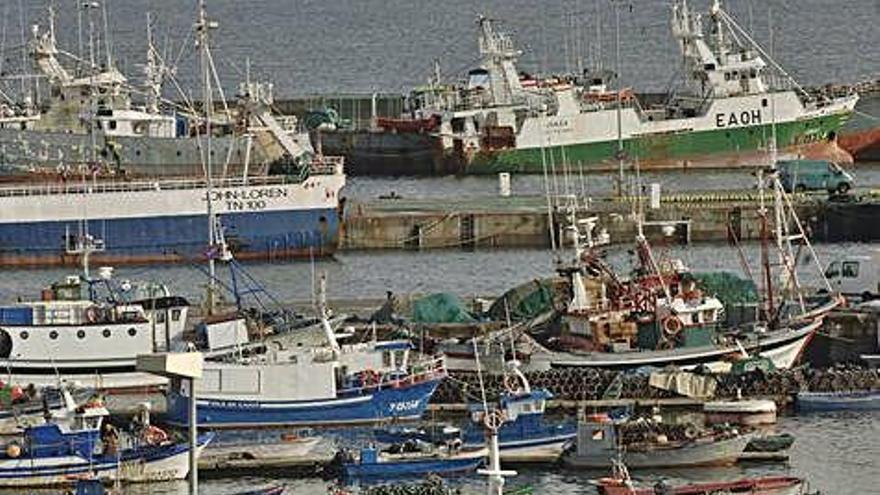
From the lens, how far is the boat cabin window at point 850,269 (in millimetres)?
68000

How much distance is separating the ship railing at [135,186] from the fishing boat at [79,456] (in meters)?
31.2

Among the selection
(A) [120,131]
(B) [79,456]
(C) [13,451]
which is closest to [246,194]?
(A) [120,131]

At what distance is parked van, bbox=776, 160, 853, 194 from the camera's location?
89.0 meters

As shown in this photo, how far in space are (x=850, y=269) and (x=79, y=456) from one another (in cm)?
2133

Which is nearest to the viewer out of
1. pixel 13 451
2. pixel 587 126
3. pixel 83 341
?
pixel 13 451

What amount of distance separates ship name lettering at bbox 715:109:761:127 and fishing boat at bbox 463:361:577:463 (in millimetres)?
52102

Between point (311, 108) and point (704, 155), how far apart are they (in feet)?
65.0

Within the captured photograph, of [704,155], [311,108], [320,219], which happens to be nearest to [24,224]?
[320,219]

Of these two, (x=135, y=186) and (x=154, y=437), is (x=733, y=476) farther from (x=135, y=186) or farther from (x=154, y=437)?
(x=135, y=186)

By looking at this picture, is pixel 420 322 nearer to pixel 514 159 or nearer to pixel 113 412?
pixel 113 412

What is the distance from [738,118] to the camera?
106188 millimetres

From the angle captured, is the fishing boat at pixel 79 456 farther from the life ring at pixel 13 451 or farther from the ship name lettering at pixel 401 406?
the ship name lettering at pixel 401 406

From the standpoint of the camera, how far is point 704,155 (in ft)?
352

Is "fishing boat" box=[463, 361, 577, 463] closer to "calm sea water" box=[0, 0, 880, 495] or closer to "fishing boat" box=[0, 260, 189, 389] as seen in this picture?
"calm sea water" box=[0, 0, 880, 495]
